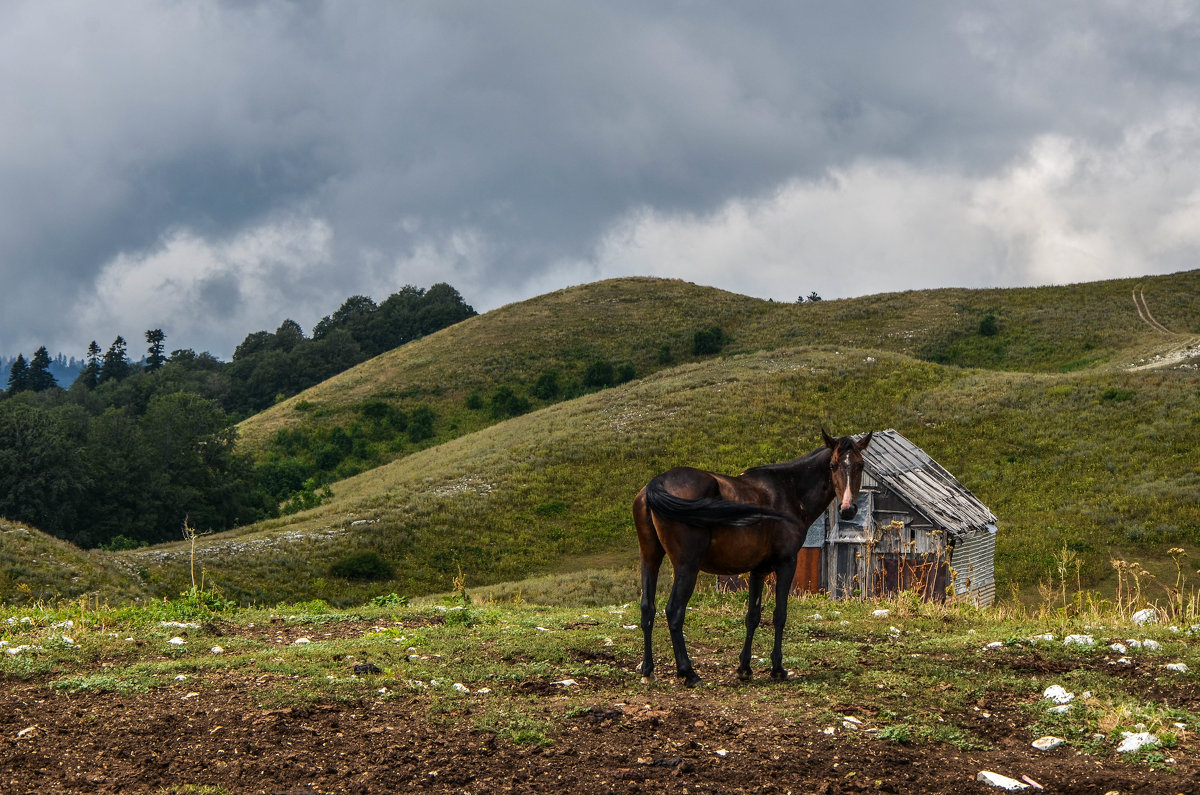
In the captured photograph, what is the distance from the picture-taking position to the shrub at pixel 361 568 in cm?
3847

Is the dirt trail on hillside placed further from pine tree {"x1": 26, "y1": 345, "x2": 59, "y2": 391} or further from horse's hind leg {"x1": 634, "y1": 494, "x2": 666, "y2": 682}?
pine tree {"x1": 26, "y1": 345, "x2": 59, "y2": 391}

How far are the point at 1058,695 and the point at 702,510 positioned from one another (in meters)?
3.46

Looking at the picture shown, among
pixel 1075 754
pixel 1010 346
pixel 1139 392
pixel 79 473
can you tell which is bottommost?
pixel 1075 754

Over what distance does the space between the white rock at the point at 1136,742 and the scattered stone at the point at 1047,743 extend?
0.39 meters

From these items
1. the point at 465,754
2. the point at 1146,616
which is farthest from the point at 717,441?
the point at 465,754

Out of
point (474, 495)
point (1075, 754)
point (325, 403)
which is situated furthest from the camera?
point (325, 403)

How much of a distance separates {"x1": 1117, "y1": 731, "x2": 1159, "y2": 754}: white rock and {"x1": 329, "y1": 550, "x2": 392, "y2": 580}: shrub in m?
34.8

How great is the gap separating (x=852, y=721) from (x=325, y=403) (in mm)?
82712

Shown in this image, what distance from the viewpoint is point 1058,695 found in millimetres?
8016

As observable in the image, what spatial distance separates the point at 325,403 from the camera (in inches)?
3359

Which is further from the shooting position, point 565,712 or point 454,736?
point 565,712

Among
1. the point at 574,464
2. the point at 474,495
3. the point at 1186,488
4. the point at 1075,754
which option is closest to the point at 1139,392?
the point at 1186,488

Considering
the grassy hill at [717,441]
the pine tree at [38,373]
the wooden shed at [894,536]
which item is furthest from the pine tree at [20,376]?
the wooden shed at [894,536]

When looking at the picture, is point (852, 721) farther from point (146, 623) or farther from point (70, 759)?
point (146, 623)
